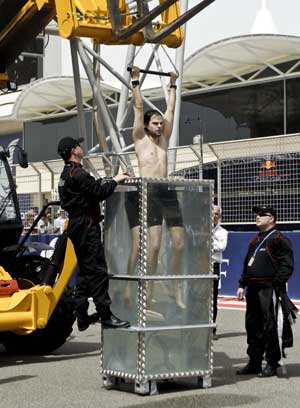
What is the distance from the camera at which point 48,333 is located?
1104 centimetres

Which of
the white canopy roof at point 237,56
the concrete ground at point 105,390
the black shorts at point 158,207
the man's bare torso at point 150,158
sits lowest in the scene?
the concrete ground at point 105,390

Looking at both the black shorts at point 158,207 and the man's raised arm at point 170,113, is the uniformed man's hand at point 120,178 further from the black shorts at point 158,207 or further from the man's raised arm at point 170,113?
the man's raised arm at point 170,113

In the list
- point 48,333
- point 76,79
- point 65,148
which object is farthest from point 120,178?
point 76,79

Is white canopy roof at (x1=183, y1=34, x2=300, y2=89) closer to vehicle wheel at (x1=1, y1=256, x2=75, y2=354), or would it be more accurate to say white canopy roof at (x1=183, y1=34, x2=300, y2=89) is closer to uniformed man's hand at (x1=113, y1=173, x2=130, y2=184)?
vehicle wheel at (x1=1, y1=256, x2=75, y2=354)

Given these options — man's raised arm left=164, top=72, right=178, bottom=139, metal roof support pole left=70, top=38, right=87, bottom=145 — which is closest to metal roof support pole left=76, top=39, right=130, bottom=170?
metal roof support pole left=70, top=38, right=87, bottom=145

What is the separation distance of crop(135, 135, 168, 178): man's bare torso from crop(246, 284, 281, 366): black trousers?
1604 millimetres

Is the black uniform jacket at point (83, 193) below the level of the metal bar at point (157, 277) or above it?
above

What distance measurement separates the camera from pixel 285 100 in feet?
89.0

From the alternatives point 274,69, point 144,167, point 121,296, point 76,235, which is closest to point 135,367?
point 121,296

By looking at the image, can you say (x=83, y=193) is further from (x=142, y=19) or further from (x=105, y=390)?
(x=105, y=390)

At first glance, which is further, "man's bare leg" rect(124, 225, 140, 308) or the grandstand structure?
the grandstand structure

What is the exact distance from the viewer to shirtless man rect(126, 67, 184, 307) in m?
8.40

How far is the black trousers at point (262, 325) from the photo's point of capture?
30.3 feet

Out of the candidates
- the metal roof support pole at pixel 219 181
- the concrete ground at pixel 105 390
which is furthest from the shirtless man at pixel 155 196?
the metal roof support pole at pixel 219 181
